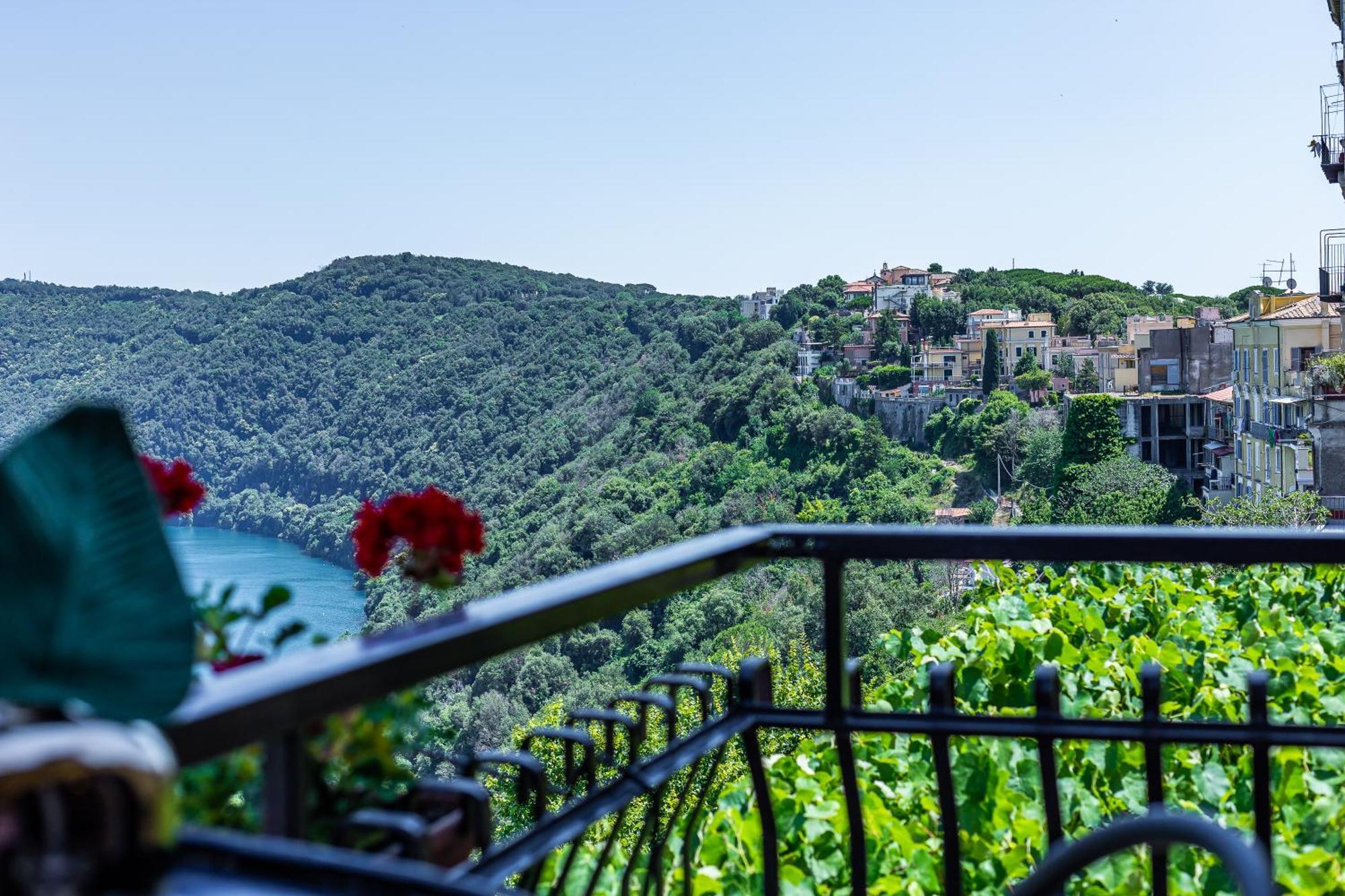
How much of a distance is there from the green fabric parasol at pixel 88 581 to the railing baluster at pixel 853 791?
0.95 meters

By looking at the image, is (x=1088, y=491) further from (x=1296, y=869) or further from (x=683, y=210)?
(x=1296, y=869)

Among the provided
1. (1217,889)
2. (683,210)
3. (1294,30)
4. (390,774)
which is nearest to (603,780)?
(390,774)

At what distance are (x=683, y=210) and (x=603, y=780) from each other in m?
42.9

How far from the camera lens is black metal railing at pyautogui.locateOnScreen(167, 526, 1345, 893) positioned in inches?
22.6

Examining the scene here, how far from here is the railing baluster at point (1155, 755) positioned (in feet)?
3.59

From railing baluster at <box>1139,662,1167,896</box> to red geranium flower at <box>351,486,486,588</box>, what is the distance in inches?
24.0

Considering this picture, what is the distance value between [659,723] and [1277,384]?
2842 centimetres

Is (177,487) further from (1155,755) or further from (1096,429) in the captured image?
(1096,429)

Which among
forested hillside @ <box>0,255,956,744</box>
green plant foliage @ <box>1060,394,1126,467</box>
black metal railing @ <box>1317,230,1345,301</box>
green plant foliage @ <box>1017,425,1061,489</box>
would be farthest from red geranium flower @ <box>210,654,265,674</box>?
green plant foliage @ <box>1017,425,1061,489</box>

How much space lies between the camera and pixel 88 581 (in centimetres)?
41

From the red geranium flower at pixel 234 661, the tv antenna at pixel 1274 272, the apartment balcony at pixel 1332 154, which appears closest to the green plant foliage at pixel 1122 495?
the tv antenna at pixel 1274 272

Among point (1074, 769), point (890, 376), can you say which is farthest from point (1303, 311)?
point (890, 376)

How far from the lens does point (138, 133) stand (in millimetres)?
44750

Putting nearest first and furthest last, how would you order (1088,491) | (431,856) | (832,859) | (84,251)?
1. (431,856)
2. (832,859)
3. (1088,491)
4. (84,251)
